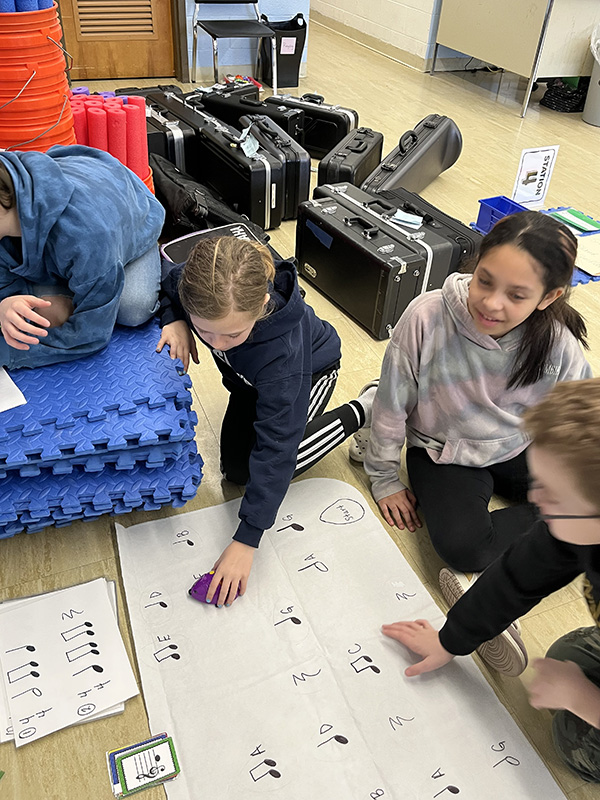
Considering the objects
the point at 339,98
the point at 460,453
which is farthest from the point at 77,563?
the point at 339,98

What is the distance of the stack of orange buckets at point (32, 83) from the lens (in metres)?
1.88

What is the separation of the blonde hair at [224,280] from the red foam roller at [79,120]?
1.35m

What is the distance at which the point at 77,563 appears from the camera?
1247mm

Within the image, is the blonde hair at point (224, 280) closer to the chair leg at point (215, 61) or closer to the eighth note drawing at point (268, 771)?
the eighth note drawing at point (268, 771)

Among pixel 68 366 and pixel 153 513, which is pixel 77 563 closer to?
pixel 153 513

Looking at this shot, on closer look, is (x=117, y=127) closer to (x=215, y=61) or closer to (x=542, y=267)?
(x=542, y=267)

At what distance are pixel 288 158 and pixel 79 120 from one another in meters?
0.74

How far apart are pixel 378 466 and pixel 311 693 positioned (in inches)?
20.1

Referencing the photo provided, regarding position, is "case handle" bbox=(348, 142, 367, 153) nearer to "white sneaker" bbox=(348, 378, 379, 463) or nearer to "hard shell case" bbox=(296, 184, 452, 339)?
"hard shell case" bbox=(296, 184, 452, 339)

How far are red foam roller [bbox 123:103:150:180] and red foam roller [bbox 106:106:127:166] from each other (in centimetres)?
2

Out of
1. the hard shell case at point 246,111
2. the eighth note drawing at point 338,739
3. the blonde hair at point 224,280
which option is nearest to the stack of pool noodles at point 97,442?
the blonde hair at point 224,280

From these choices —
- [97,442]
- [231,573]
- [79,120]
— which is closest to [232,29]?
[79,120]

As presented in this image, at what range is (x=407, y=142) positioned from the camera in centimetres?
266

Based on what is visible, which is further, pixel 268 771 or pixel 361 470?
pixel 361 470
